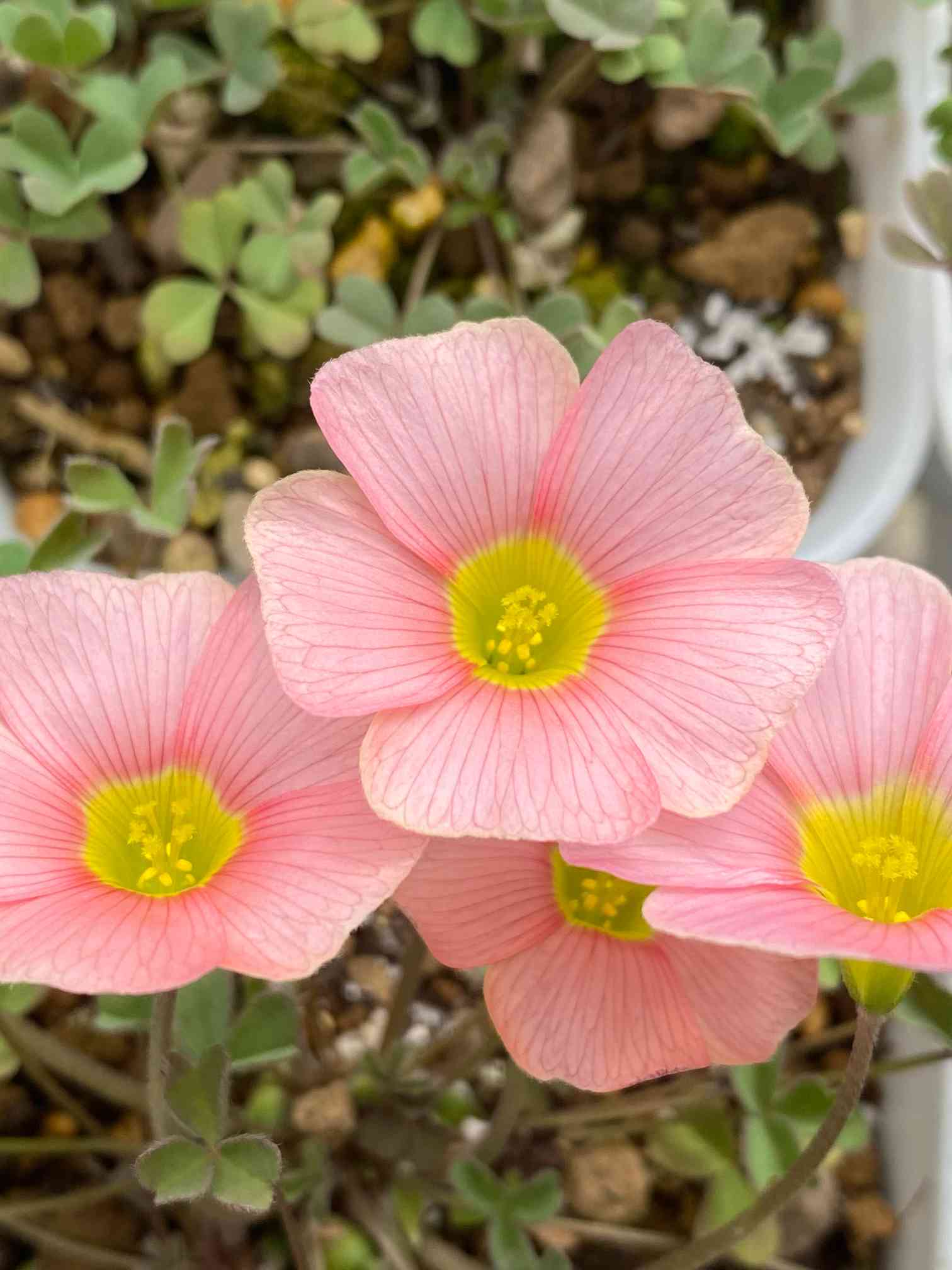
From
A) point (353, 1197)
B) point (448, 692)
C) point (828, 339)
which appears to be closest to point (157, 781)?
point (448, 692)

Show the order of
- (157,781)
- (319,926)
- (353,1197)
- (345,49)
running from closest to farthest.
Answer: (319,926) → (157,781) → (353,1197) → (345,49)

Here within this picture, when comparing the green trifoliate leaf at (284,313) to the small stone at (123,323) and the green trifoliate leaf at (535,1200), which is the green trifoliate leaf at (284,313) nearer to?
the small stone at (123,323)

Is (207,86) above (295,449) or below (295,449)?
above

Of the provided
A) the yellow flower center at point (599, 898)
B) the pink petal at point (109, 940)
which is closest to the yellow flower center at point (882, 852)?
the yellow flower center at point (599, 898)

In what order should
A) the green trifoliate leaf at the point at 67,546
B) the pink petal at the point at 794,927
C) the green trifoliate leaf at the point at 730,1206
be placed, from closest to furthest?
the pink petal at the point at 794,927, the green trifoliate leaf at the point at 67,546, the green trifoliate leaf at the point at 730,1206

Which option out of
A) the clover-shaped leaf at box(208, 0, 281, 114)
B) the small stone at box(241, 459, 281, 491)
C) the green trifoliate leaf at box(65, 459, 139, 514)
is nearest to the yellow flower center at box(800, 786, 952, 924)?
the green trifoliate leaf at box(65, 459, 139, 514)

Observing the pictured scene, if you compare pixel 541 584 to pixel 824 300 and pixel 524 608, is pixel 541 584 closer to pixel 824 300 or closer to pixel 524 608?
pixel 524 608

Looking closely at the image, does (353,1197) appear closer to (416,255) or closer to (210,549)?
(210,549)
